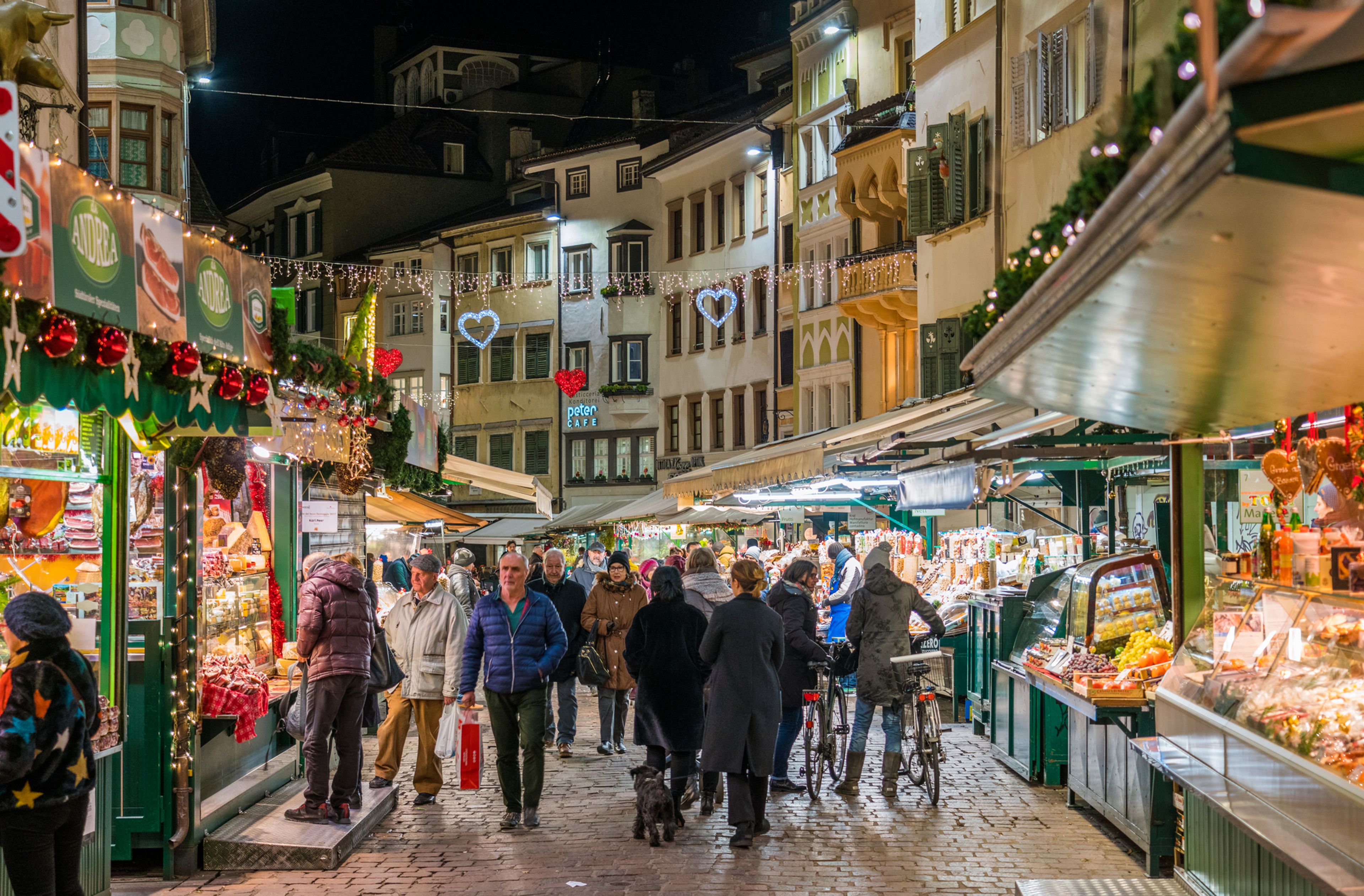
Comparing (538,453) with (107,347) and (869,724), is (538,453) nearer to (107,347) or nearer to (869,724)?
(869,724)

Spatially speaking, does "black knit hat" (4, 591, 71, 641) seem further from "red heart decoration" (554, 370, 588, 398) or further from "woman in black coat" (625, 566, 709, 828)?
"red heart decoration" (554, 370, 588, 398)

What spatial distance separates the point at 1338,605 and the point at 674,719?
5.21 metres

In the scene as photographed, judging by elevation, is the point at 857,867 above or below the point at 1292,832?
below

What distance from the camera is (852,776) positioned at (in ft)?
38.5

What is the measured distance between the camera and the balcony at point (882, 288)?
28.0 m

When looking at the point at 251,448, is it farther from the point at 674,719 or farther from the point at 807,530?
the point at 807,530

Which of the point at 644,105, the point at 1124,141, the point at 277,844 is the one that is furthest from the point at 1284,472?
the point at 644,105

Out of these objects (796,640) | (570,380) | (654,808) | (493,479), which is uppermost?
(570,380)

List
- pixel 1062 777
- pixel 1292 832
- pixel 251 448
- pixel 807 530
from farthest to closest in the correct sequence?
pixel 807 530
pixel 1062 777
pixel 251 448
pixel 1292 832

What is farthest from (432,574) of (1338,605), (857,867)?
(1338,605)

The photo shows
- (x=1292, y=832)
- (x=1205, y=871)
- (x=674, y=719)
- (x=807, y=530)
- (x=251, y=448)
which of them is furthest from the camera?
(x=807, y=530)

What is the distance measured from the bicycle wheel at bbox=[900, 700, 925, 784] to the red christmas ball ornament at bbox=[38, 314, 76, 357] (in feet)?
23.7

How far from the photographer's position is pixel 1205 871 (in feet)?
24.1

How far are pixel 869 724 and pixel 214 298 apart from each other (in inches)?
242
